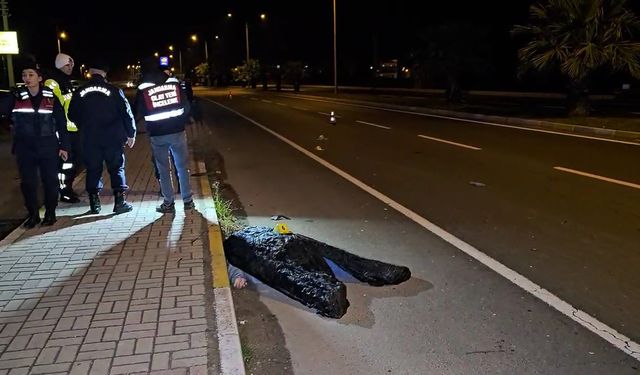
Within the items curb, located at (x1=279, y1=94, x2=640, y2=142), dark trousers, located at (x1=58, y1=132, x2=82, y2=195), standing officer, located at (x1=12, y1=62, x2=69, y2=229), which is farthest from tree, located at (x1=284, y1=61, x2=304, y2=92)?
standing officer, located at (x1=12, y1=62, x2=69, y2=229)

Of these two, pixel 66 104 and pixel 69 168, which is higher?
pixel 66 104

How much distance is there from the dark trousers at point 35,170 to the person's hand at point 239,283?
2.86 metres

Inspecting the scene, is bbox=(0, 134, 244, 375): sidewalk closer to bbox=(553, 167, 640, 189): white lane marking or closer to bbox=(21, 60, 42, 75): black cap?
bbox=(21, 60, 42, 75): black cap

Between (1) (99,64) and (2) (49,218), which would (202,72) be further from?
(2) (49,218)

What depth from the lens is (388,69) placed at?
68188mm

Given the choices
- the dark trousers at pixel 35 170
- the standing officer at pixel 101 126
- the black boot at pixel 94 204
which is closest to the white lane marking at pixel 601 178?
the standing officer at pixel 101 126

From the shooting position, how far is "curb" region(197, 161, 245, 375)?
3617mm

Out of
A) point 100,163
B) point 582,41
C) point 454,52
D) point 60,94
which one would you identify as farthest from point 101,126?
point 454,52

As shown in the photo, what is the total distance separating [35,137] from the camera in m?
6.65

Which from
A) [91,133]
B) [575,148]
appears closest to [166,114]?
[91,133]

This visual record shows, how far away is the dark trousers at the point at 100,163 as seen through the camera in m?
7.01

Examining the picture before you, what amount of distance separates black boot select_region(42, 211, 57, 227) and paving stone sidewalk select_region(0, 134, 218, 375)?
10 cm

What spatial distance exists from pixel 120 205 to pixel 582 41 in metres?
17.3

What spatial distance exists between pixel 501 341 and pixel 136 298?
2745 mm
